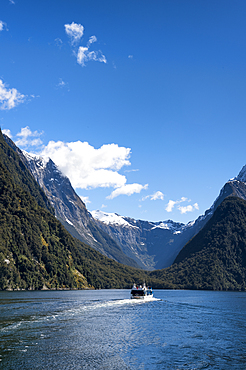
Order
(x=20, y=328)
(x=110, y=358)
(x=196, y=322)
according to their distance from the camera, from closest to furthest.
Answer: (x=110, y=358), (x=20, y=328), (x=196, y=322)

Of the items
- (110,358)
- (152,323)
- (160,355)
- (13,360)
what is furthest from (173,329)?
(13,360)

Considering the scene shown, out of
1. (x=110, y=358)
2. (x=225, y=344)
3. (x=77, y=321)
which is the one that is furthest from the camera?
(x=77, y=321)

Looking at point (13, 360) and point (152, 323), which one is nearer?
point (13, 360)

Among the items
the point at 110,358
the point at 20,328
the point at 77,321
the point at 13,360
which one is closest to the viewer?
the point at 13,360

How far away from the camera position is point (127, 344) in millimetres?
60000

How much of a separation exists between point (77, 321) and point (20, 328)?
19.3 meters

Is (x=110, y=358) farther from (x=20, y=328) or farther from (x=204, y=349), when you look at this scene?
(x=20, y=328)

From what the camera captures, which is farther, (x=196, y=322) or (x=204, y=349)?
(x=196, y=322)

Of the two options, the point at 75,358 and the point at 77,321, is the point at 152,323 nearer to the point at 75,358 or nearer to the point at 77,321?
the point at 77,321

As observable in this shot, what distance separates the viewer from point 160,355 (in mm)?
52531

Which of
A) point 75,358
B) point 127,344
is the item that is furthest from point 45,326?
point 75,358

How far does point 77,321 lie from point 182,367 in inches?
A: 1823

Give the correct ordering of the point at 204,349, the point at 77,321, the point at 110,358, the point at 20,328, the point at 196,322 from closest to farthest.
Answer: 1. the point at 110,358
2. the point at 204,349
3. the point at 20,328
4. the point at 77,321
5. the point at 196,322

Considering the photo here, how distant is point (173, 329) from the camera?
79688mm
